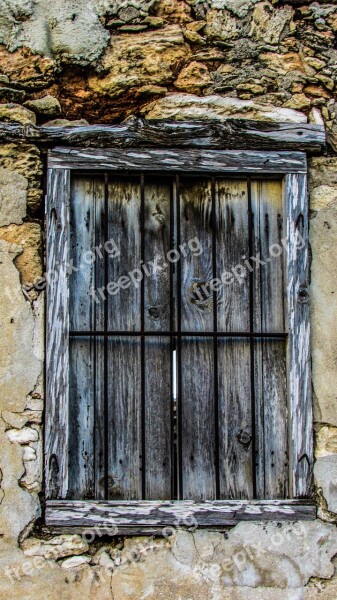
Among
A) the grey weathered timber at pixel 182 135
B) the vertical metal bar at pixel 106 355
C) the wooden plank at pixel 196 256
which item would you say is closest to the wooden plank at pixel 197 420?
the wooden plank at pixel 196 256

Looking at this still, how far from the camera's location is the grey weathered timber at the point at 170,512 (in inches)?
124

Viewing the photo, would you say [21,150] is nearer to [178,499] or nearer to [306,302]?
[306,302]

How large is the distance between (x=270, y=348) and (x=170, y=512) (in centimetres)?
84

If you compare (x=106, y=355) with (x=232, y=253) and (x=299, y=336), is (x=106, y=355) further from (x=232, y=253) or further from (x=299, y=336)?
→ (x=299, y=336)

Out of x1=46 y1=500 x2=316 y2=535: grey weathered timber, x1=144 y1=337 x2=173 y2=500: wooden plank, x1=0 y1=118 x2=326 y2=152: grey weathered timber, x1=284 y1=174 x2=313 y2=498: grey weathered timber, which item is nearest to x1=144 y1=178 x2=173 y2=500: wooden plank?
x1=144 y1=337 x2=173 y2=500: wooden plank

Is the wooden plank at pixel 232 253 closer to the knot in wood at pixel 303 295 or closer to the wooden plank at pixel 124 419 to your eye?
the knot in wood at pixel 303 295

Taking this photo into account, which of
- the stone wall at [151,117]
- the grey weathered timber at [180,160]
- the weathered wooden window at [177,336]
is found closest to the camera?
the stone wall at [151,117]

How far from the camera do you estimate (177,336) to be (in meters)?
3.35

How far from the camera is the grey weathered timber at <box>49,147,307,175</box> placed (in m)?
3.36

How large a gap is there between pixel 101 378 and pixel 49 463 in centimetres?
42

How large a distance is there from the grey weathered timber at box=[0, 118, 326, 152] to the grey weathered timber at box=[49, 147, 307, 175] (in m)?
0.03

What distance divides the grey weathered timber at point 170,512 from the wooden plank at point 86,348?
0.10m

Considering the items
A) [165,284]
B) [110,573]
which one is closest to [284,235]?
[165,284]

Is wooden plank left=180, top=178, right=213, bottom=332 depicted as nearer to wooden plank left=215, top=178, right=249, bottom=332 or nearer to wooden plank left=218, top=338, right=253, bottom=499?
wooden plank left=215, top=178, right=249, bottom=332
